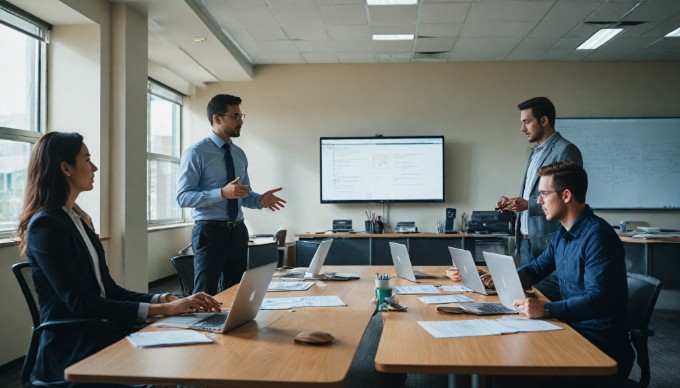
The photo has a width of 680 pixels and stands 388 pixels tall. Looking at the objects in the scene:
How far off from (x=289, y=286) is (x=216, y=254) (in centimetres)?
64

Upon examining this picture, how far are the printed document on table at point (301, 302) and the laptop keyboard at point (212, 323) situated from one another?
269 millimetres

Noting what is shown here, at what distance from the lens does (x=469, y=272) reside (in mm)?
2705

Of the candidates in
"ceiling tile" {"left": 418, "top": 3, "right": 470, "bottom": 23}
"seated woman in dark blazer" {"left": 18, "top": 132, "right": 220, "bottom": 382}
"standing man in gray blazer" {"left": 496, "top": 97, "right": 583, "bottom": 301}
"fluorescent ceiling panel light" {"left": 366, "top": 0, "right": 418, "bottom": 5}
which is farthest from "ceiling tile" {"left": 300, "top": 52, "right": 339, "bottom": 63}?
"seated woman in dark blazer" {"left": 18, "top": 132, "right": 220, "bottom": 382}

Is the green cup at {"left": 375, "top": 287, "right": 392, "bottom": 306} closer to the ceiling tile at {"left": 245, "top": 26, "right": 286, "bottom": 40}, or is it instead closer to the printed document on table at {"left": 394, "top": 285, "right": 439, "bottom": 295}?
the printed document on table at {"left": 394, "top": 285, "right": 439, "bottom": 295}

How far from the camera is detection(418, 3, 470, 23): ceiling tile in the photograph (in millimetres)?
5141

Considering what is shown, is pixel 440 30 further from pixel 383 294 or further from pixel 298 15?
pixel 383 294

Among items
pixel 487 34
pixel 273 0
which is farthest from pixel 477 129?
pixel 273 0

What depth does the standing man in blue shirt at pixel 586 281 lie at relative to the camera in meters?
1.98

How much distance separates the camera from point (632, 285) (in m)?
2.35

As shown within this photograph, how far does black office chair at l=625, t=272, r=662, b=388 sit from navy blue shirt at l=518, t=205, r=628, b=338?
91 millimetres

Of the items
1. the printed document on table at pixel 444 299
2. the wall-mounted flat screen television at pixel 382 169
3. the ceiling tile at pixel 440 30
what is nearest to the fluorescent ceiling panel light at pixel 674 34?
the ceiling tile at pixel 440 30

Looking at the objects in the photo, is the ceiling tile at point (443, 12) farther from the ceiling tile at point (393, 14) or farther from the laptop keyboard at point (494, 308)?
the laptop keyboard at point (494, 308)

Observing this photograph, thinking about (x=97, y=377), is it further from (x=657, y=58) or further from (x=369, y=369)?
(x=657, y=58)

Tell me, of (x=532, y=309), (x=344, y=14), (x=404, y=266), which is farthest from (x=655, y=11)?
(x=532, y=309)
